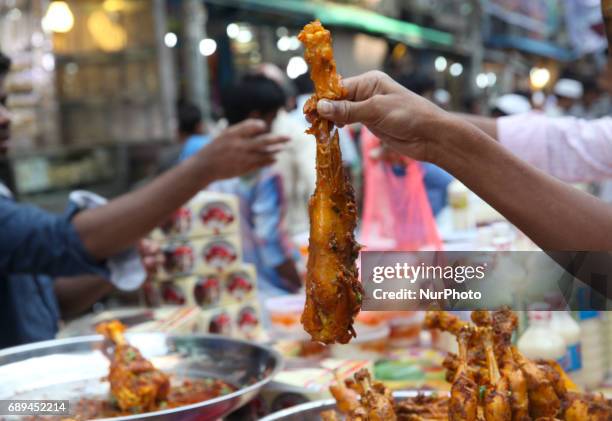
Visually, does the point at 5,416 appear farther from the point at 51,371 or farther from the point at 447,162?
the point at 447,162

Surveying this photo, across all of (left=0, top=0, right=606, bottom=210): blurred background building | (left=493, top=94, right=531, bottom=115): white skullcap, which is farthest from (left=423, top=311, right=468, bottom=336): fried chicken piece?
(left=493, top=94, right=531, bottom=115): white skullcap

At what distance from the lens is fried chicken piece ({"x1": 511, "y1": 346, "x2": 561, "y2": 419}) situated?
1.16 metres

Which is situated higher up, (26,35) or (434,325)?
(26,35)

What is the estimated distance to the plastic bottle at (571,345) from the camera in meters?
1.76

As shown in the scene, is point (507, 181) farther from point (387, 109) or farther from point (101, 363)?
point (101, 363)

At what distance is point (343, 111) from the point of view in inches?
39.3

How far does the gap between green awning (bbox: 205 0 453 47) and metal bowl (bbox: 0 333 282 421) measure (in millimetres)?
6116

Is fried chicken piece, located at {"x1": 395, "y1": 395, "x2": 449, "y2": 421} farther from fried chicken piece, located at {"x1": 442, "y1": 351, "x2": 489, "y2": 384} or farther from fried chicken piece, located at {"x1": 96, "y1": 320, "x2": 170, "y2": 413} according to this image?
fried chicken piece, located at {"x1": 96, "y1": 320, "x2": 170, "y2": 413}

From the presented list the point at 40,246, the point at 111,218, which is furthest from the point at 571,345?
the point at 40,246

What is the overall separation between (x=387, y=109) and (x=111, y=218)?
1.22m

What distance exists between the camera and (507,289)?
99 centimetres

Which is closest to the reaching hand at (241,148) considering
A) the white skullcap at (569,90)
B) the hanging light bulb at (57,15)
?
the hanging light bulb at (57,15)

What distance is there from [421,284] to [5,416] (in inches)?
32.4

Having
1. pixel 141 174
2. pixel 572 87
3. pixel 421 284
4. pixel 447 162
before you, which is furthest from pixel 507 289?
pixel 572 87
